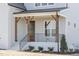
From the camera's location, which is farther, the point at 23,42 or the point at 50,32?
the point at 50,32

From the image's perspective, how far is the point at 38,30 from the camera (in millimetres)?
30234

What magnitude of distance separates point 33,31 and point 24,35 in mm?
1082

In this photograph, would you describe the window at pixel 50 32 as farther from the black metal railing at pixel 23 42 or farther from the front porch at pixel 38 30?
the black metal railing at pixel 23 42

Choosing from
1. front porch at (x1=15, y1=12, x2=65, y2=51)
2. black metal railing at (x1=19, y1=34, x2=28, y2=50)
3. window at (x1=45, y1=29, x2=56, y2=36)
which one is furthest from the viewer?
window at (x1=45, y1=29, x2=56, y2=36)

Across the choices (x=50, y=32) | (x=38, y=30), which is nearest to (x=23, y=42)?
(x=38, y=30)

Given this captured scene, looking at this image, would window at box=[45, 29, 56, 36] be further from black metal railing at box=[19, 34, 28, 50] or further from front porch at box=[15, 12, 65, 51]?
black metal railing at box=[19, 34, 28, 50]

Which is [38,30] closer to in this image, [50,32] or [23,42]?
[50,32]

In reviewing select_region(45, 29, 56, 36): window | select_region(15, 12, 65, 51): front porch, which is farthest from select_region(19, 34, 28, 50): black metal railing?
select_region(45, 29, 56, 36): window

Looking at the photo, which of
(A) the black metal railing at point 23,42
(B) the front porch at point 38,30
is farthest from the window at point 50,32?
(A) the black metal railing at point 23,42

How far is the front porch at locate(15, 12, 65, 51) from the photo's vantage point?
88.9 ft

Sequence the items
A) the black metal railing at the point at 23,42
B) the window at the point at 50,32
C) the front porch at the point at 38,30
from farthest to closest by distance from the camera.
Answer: the window at the point at 50,32 < the black metal railing at the point at 23,42 < the front porch at the point at 38,30

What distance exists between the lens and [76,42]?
2973cm

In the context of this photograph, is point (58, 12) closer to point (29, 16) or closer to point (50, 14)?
point (50, 14)

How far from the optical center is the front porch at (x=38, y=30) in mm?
27094
